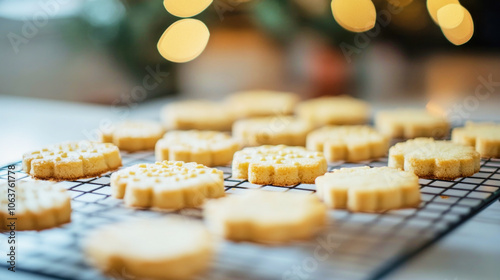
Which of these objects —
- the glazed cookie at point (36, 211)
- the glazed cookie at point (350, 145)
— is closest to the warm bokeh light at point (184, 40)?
the glazed cookie at point (350, 145)

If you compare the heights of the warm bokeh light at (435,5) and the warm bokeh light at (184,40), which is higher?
the warm bokeh light at (435,5)

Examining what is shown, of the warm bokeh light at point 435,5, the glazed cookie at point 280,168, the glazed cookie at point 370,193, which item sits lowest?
the glazed cookie at point 370,193

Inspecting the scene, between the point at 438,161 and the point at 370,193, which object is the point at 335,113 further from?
the point at 370,193

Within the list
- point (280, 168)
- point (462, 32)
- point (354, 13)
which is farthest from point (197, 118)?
point (462, 32)

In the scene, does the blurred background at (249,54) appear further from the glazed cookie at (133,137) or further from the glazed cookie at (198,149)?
the glazed cookie at (198,149)

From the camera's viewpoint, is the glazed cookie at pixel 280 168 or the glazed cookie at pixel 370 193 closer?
the glazed cookie at pixel 370 193

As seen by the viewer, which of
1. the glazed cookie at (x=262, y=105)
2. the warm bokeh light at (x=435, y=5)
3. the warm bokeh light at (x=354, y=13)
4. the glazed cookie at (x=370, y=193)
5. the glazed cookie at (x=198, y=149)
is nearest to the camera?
the glazed cookie at (x=370, y=193)

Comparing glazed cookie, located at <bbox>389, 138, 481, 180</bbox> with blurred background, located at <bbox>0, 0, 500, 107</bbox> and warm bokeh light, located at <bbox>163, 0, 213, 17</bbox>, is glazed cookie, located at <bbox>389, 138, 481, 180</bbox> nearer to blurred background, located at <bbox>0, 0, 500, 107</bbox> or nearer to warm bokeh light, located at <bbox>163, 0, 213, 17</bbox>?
blurred background, located at <bbox>0, 0, 500, 107</bbox>
